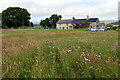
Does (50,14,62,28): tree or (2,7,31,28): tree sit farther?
(50,14,62,28): tree

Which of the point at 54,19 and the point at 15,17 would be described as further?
the point at 54,19

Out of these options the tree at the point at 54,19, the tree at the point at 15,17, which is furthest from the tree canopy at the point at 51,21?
the tree at the point at 15,17

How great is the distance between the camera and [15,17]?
66125 mm

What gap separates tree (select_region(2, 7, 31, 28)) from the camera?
63547mm

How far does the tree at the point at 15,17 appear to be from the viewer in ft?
208

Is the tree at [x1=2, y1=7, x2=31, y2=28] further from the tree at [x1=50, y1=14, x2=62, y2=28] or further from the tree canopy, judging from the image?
the tree at [x1=50, y1=14, x2=62, y2=28]

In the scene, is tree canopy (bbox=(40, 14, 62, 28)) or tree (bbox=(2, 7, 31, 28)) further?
tree canopy (bbox=(40, 14, 62, 28))

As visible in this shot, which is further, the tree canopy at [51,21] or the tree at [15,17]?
the tree canopy at [51,21]

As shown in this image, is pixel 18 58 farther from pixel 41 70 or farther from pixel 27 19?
pixel 27 19

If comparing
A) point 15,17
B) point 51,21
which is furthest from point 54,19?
point 15,17

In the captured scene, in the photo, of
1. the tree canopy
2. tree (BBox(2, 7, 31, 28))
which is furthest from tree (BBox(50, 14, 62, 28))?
tree (BBox(2, 7, 31, 28))

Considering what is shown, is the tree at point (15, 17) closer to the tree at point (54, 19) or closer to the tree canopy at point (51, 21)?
the tree canopy at point (51, 21)

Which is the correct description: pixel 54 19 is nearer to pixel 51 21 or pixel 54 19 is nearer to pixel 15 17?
pixel 51 21

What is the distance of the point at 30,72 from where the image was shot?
110 inches
